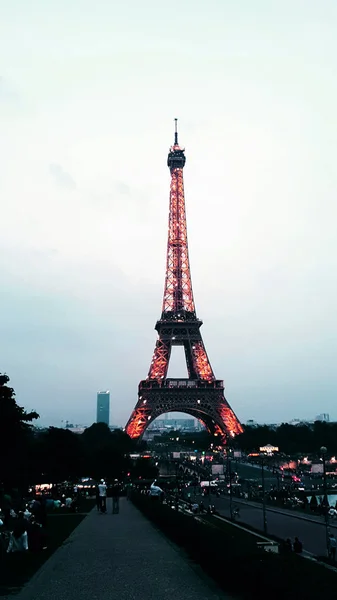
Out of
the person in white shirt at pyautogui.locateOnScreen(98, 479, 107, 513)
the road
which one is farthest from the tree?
the road

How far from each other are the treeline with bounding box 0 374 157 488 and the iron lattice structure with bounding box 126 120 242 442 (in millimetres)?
11283

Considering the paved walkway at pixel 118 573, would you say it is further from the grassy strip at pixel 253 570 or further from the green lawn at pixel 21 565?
the grassy strip at pixel 253 570

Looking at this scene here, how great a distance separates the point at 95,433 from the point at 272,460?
5024 cm

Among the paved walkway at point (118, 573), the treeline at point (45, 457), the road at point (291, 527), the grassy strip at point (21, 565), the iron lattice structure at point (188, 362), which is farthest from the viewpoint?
the iron lattice structure at point (188, 362)

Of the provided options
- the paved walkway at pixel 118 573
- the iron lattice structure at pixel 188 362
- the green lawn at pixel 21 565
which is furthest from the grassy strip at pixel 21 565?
the iron lattice structure at pixel 188 362

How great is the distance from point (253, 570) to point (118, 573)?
5.85 metres

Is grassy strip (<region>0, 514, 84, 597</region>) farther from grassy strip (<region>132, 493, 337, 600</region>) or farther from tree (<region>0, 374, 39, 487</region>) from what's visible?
tree (<region>0, 374, 39, 487</region>)

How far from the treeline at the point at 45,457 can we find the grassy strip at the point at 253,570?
19.6m

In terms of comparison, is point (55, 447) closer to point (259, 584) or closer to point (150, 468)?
point (150, 468)

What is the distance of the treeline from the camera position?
119 ft

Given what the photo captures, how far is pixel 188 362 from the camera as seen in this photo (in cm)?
11312

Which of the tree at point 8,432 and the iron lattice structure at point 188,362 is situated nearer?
the tree at point 8,432

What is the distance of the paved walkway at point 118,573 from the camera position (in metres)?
13.1

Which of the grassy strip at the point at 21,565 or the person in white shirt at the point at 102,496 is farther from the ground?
the person in white shirt at the point at 102,496
